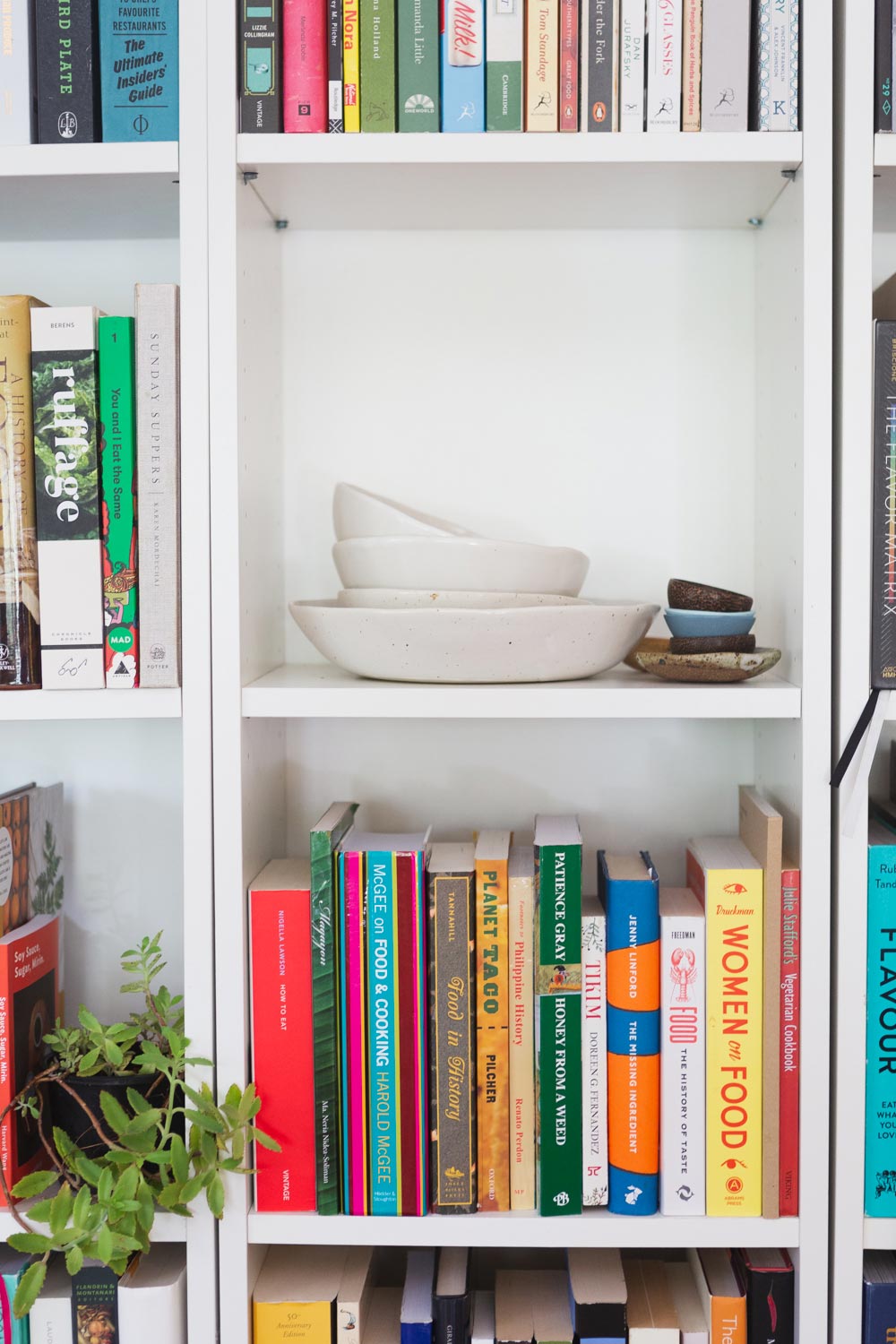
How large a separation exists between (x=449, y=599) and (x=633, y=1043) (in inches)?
16.5

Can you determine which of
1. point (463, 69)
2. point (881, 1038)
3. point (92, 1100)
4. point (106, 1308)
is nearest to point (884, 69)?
point (463, 69)

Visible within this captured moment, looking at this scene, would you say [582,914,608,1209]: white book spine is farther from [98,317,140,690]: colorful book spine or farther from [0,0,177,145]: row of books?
[0,0,177,145]: row of books

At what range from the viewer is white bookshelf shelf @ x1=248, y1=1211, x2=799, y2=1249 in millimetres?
893

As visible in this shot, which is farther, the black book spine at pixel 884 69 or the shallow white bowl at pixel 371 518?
the shallow white bowl at pixel 371 518

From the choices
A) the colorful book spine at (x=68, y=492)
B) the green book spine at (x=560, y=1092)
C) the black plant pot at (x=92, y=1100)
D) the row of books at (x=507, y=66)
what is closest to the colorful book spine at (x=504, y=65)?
the row of books at (x=507, y=66)

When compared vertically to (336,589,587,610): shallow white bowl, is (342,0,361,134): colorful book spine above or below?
above

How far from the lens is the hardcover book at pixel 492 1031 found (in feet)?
2.99

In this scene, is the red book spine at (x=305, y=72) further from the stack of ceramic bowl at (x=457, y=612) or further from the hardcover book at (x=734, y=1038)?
the hardcover book at (x=734, y=1038)

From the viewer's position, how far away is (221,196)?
2.89 feet

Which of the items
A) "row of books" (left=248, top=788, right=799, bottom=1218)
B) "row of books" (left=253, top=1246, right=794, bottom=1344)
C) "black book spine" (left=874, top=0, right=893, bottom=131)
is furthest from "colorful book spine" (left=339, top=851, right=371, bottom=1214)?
"black book spine" (left=874, top=0, right=893, bottom=131)

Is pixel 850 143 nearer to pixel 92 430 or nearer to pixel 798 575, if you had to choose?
pixel 798 575

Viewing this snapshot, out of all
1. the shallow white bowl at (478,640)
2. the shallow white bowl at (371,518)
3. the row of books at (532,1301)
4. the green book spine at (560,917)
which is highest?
the shallow white bowl at (371,518)

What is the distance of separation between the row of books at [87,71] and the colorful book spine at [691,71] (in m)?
0.43

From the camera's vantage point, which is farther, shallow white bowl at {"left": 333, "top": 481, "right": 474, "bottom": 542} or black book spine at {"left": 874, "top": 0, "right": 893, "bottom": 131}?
shallow white bowl at {"left": 333, "top": 481, "right": 474, "bottom": 542}
